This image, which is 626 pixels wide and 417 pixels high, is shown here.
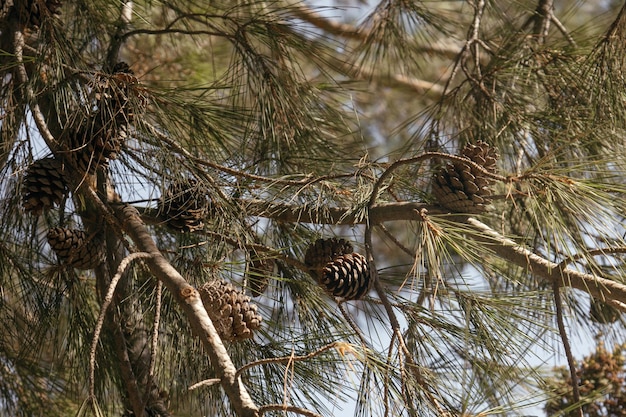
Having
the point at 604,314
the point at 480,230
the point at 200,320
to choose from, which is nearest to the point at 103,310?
the point at 200,320

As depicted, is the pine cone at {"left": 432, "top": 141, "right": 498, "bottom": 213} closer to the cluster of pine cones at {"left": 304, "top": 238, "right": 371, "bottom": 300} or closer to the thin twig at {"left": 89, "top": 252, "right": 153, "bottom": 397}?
the cluster of pine cones at {"left": 304, "top": 238, "right": 371, "bottom": 300}

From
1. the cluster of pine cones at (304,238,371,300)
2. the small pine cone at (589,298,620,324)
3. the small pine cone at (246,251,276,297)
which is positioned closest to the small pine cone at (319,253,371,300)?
the cluster of pine cones at (304,238,371,300)

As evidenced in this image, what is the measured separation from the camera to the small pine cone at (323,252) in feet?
4.31

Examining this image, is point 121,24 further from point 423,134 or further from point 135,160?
point 423,134

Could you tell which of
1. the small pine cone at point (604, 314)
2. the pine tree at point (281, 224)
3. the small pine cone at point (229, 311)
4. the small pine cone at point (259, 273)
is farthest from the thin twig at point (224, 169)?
the small pine cone at point (604, 314)

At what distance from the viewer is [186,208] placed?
4.49 ft

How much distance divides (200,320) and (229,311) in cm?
12

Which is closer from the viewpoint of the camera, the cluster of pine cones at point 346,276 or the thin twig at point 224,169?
the cluster of pine cones at point 346,276

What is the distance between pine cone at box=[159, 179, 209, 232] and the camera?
1.34 m

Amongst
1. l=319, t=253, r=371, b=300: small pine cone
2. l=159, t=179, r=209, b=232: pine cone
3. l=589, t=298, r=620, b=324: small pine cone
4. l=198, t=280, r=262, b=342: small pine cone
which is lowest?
l=198, t=280, r=262, b=342: small pine cone

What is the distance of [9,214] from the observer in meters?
1.52

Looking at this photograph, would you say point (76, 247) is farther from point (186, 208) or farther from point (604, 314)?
point (604, 314)

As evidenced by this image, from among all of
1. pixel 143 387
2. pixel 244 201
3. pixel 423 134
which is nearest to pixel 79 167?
pixel 244 201

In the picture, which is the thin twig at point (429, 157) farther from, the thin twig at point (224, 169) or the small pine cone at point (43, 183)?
the small pine cone at point (43, 183)
